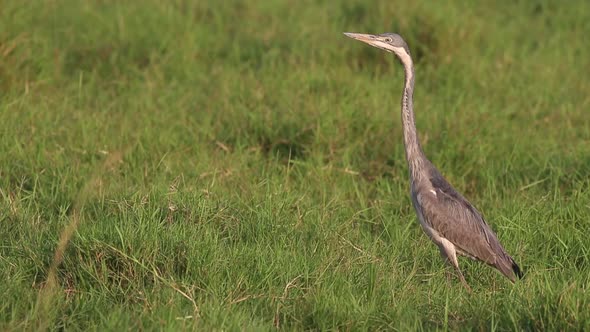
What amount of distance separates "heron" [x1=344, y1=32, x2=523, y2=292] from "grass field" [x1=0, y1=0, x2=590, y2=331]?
14 centimetres

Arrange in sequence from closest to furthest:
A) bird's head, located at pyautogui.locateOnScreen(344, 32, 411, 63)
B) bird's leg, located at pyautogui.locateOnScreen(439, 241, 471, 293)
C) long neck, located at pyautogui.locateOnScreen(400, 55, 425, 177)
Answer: bird's leg, located at pyautogui.locateOnScreen(439, 241, 471, 293) < long neck, located at pyautogui.locateOnScreen(400, 55, 425, 177) < bird's head, located at pyautogui.locateOnScreen(344, 32, 411, 63)

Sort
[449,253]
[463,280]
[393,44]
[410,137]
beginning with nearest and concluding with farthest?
[463,280], [449,253], [410,137], [393,44]

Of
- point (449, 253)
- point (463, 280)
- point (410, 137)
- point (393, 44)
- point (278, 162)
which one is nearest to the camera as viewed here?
point (463, 280)

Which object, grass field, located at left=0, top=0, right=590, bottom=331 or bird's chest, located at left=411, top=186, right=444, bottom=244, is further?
bird's chest, located at left=411, top=186, right=444, bottom=244

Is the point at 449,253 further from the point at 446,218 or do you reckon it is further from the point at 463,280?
the point at 463,280

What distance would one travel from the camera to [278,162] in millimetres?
7340

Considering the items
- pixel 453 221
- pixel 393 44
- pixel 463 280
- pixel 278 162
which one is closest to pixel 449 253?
pixel 453 221

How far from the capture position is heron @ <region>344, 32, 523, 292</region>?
18.6ft

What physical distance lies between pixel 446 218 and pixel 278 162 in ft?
5.81

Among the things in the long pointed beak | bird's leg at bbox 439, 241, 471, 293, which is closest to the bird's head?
the long pointed beak

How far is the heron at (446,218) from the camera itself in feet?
18.6

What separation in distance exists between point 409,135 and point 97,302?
224 cm

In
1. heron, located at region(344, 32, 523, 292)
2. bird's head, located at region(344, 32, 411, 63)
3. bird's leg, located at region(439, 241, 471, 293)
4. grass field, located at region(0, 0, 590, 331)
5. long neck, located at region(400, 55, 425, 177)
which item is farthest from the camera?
bird's head, located at region(344, 32, 411, 63)

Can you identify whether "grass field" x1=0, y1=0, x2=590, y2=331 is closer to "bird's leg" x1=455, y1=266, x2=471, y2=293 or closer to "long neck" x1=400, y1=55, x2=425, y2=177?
"bird's leg" x1=455, y1=266, x2=471, y2=293
